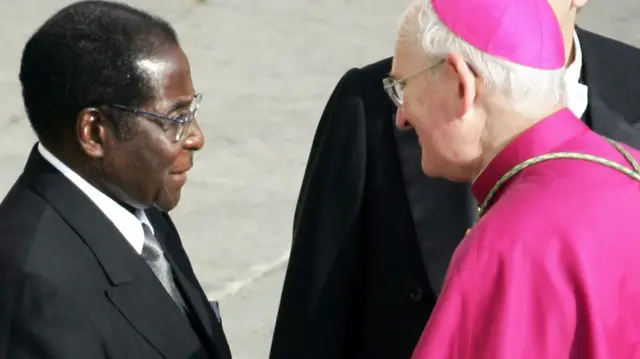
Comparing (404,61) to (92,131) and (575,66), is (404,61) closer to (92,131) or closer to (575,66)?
(92,131)

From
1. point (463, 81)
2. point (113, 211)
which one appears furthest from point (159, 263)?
point (463, 81)

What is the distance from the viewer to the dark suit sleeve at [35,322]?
181cm

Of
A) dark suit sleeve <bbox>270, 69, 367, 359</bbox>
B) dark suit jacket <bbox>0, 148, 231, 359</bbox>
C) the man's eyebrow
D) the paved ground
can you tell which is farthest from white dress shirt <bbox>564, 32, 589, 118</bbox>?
the paved ground

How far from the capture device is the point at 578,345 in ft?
4.98

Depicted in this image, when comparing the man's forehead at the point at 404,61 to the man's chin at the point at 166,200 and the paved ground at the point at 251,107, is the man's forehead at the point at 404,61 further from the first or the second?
the paved ground at the point at 251,107

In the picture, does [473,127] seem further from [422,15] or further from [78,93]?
[78,93]

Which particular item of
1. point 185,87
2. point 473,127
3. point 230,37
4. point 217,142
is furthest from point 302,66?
point 473,127

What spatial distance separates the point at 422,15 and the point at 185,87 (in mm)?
542

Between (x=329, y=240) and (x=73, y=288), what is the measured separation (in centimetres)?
61

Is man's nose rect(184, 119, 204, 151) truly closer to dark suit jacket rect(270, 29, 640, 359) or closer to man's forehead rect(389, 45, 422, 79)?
dark suit jacket rect(270, 29, 640, 359)

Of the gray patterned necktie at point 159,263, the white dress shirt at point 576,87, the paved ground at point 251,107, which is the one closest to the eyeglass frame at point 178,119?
the gray patterned necktie at point 159,263

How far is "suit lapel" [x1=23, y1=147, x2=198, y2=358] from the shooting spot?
6.51 feet

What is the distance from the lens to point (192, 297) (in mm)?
2260

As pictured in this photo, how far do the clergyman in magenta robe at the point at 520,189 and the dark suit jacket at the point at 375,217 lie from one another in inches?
18.7
